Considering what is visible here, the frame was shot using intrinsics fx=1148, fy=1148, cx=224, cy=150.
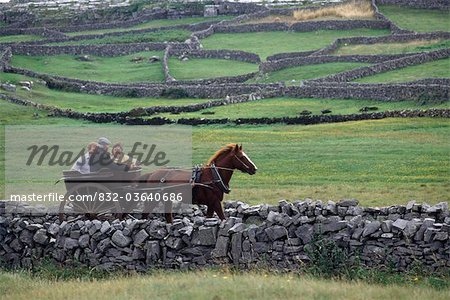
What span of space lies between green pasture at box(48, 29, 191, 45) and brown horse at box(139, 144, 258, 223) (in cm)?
8662

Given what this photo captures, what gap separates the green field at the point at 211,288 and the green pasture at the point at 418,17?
8747 cm

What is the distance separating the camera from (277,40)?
11344 centimetres

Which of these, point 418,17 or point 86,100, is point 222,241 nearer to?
point 86,100

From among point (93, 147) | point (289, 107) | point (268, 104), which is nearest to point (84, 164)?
point (93, 147)

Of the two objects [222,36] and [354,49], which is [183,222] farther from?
[222,36]

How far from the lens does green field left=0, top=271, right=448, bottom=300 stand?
71.0ft

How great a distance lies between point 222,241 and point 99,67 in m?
83.8

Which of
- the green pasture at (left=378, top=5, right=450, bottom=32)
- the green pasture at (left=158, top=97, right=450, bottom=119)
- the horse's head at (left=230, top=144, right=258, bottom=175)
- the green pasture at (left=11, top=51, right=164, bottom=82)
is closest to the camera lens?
the horse's head at (left=230, top=144, right=258, bottom=175)

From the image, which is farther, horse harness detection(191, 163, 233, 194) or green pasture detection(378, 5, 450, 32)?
green pasture detection(378, 5, 450, 32)

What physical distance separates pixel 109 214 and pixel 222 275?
5.70 metres

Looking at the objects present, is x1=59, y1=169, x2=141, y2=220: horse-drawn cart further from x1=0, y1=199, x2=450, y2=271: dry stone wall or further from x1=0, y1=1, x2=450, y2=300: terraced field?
x1=0, y1=1, x2=450, y2=300: terraced field

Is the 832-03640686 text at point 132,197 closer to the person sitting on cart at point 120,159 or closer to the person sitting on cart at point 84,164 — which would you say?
the person sitting on cart at point 84,164

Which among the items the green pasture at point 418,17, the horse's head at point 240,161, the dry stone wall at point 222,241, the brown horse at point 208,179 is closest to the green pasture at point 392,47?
the green pasture at point 418,17

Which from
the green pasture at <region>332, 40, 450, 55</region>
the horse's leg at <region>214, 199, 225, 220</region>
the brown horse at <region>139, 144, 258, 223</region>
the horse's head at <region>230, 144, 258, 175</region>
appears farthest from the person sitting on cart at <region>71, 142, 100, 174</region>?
the green pasture at <region>332, 40, 450, 55</region>
